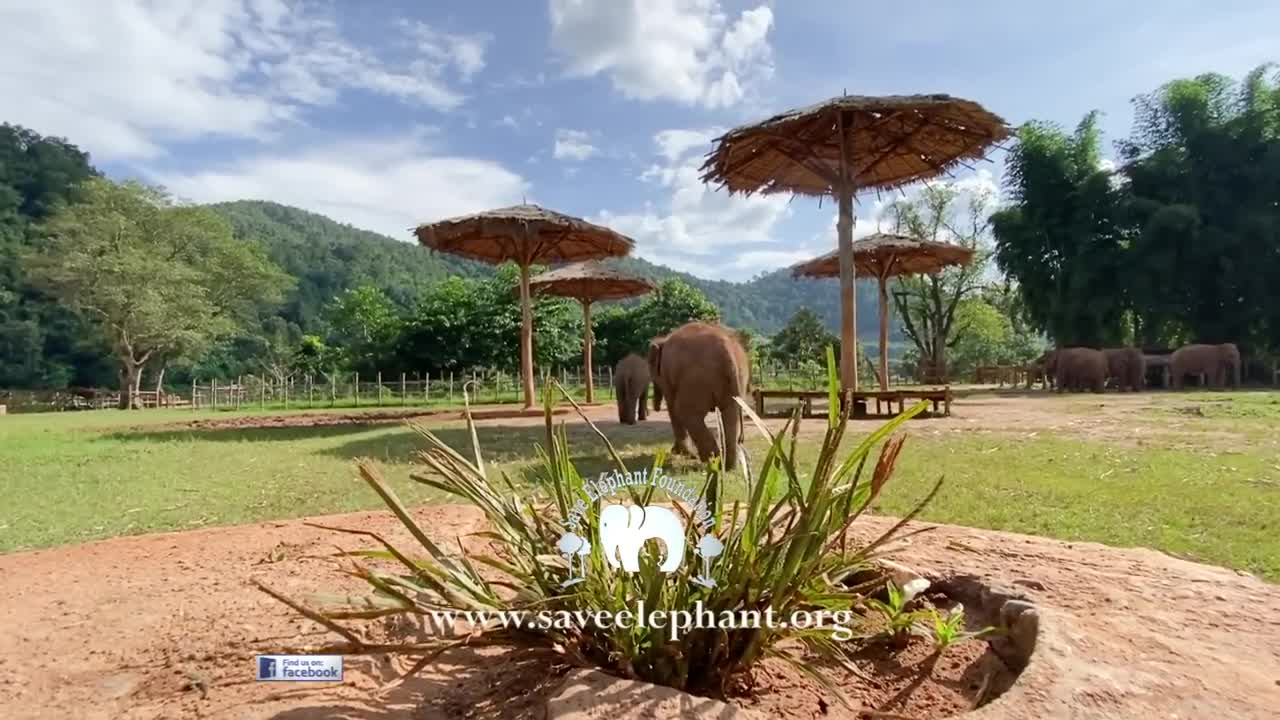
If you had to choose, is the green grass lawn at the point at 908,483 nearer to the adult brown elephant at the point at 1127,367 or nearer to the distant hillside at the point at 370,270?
the adult brown elephant at the point at 1127,367

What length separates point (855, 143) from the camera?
1353cm

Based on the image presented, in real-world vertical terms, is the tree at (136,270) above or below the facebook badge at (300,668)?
above

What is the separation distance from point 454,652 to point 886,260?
1857 centimetres

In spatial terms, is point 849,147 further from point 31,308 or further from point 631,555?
point 31,308

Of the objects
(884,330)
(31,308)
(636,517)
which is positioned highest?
(31,308)

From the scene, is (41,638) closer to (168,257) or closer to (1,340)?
(168,257)

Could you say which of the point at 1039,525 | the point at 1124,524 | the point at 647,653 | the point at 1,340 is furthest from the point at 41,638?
the point at 1,340

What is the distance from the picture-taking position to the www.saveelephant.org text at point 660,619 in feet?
6.39

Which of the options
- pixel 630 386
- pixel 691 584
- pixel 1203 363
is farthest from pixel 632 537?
pixel 1203 363

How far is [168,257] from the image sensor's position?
3775 cm

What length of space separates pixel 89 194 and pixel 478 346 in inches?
861

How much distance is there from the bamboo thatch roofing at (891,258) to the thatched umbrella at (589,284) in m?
4.80

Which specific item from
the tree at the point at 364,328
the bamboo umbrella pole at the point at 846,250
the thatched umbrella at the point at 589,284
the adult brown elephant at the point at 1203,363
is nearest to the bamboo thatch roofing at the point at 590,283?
the thatched umbrella at the point at 589,284

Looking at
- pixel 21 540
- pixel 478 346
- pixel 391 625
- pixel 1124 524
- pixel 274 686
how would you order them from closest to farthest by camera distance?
pixel 274 686
pixel 391 625
pixel 1124 524
pixel 21 540
pixel 478 346
